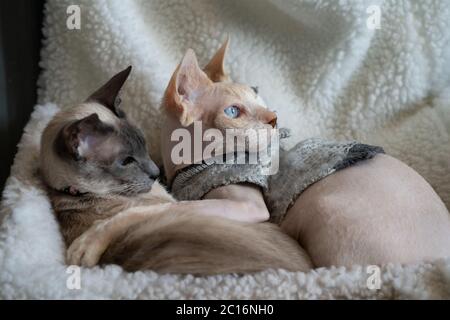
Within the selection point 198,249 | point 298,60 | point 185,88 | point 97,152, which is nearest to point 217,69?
point 185,88

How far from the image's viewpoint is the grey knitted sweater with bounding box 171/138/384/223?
110cm

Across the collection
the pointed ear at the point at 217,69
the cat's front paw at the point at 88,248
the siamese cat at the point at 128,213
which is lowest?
the cat's front paw at the point at 88,248

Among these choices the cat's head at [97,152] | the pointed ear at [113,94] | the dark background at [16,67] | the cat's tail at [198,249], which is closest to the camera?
the cat's tail at [198,249]

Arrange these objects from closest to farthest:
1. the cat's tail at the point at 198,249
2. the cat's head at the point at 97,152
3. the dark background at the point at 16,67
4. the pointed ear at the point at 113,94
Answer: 1. the cat's tail at the point at 198,249
2. the cat's head at the point at 97,152
3. the pointed ear at the point at 113,94
4. the dark background at the point at 16,67

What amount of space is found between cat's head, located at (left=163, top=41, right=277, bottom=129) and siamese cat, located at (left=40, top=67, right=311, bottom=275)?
0.35 feet

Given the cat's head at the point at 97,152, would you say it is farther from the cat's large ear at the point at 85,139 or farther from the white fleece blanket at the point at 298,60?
the white fleece blanket at the point at 298,60

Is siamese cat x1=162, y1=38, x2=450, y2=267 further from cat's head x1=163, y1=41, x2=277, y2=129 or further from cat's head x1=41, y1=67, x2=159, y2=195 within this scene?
cat's head x1=41, y1=67, x2=159, y2=195

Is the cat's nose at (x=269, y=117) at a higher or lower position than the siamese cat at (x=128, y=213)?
higher

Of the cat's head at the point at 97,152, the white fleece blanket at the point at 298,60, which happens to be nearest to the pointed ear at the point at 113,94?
the cat's head at the point at 97,152

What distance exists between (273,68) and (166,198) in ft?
1.69

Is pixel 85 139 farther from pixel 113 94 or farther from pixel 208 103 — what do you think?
pixel 208 103

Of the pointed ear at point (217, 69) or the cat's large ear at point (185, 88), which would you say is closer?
the cat's large ear at point (185, 88)

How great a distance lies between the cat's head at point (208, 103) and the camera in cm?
112

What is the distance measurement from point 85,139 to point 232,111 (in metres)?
0.32
